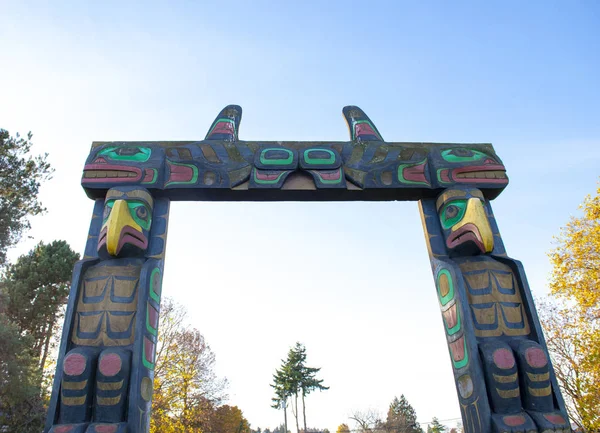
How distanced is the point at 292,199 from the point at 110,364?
3011 mm

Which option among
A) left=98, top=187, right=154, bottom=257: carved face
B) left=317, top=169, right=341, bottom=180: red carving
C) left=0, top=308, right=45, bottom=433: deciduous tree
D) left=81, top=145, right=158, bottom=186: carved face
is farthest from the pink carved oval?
left=0, top=308, right=45, bottom=433: deciduous tree

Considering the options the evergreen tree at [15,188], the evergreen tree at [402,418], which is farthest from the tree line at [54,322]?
the evergreen tree at [402,418]

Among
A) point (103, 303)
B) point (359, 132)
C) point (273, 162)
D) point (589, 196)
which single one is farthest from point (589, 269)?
point (103, 303)

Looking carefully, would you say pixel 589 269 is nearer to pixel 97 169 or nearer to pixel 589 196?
pixel 589 196

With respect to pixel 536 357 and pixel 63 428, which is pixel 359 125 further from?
pixel 63 428

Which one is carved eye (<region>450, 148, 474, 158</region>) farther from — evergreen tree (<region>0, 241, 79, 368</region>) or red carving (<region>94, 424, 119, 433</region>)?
evergreen tree (<region>0, 241, 79, 368</region>)

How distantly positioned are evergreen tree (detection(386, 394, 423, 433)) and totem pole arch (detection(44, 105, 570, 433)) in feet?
98.6

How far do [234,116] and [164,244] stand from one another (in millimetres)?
2484

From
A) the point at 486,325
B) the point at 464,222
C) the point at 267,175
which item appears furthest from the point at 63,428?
the point at 464,222

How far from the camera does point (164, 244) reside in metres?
4.89

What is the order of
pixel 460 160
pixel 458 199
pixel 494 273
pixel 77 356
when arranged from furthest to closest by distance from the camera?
1. pixel 460 160
2. pixel 458 199
3. pixel 494 273
4. pixel 77 356

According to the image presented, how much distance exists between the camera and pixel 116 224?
171 inches

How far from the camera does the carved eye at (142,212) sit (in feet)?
15.8

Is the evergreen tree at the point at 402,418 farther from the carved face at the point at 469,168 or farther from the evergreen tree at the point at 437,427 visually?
the carved face at the point at 469,168
